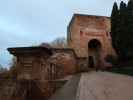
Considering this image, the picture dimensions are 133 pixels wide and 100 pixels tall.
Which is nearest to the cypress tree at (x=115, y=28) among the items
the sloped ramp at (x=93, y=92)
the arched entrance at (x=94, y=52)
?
the arched entrance at (x=94, y=52)

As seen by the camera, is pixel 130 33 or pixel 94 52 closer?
pixel 130 33

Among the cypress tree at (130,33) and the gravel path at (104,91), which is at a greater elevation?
the cypress tree at (130,33)

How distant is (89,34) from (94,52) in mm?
2430

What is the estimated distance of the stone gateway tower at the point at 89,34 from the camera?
2473cm

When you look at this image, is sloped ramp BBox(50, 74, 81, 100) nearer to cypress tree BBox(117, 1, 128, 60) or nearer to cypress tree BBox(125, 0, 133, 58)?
cypress tree BBox(125, 0, 133, 58)

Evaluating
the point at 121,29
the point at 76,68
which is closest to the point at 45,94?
the point at 121,29

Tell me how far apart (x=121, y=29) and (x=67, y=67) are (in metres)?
5.01

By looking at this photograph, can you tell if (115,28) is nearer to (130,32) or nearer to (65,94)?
(130,32)

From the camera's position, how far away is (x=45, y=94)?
481 cm

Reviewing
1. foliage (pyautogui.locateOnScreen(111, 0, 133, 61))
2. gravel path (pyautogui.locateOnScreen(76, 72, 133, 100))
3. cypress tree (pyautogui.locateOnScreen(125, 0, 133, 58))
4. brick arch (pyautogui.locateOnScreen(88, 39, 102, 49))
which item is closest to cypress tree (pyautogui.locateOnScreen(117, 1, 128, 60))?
foliage (pyautogui.locateOnScreen(111, 0, 133, 61))

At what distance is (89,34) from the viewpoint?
25266 millimetres

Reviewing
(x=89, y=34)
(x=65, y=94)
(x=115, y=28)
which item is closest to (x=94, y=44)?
(x=89, y=34)

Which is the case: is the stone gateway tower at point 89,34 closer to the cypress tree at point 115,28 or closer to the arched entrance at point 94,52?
the arched entrance at point 94,52

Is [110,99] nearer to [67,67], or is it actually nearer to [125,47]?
[125,47]
